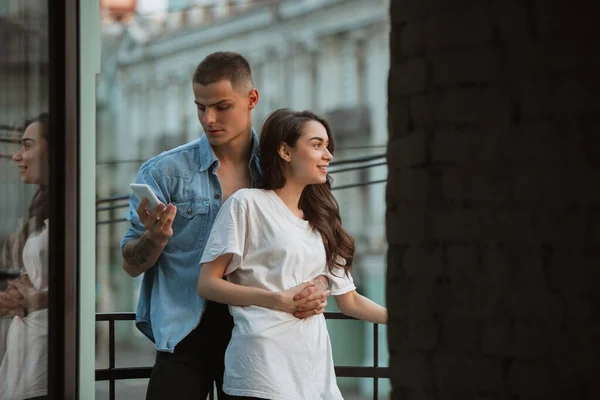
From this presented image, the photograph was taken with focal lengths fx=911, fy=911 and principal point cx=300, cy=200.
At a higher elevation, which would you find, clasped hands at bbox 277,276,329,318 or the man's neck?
the man's neck

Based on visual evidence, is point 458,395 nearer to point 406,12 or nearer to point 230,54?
point 406,12

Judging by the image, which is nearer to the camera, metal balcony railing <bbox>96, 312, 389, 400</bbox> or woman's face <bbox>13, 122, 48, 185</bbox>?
woman's face <bbox>13, 122, 48, 185</bbox>

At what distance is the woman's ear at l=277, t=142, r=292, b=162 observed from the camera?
220 cm

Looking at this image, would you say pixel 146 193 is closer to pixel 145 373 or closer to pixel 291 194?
pixel 291 194

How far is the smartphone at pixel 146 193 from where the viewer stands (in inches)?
80.7

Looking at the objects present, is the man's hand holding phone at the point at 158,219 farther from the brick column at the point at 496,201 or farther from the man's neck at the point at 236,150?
the brick column at the point at 496,201

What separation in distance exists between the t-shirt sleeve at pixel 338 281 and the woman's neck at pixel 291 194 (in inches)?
6.2

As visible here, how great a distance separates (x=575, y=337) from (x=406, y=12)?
0.65 metres

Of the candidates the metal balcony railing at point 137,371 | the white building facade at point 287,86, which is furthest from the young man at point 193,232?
the white building facade at point 287,86

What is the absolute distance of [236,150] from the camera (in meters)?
2.31

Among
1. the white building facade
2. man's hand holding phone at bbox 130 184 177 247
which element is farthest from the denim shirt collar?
the white building facade

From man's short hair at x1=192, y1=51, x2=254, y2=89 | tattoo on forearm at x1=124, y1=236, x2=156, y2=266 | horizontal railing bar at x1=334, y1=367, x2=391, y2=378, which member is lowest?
horizontal railing bar at x1=334, y1=367, x2=391, y2=378

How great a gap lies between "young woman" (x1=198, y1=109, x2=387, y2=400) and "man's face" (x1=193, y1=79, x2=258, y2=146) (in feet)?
0.26

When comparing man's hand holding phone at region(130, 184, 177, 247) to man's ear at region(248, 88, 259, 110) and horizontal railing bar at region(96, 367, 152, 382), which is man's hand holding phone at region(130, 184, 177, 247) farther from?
horizontal railing bar at region(96, 367, 152, 382)
